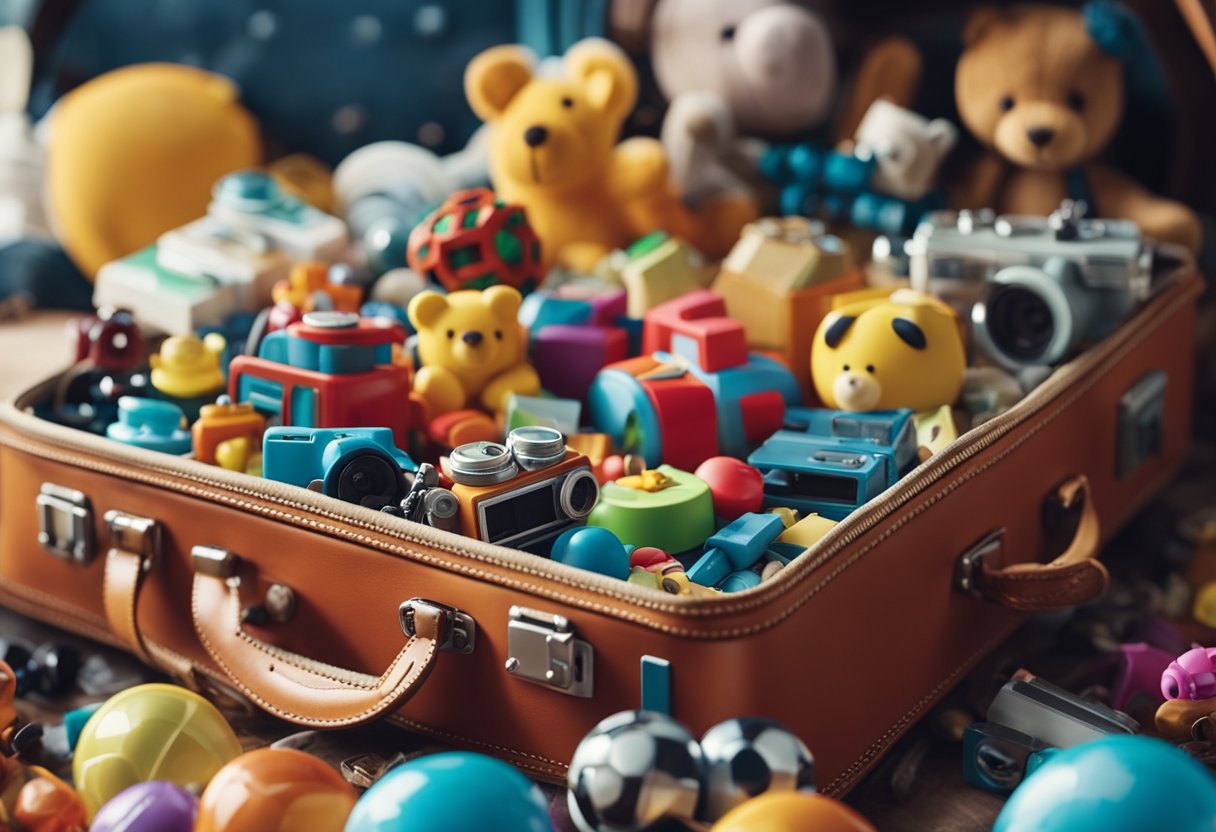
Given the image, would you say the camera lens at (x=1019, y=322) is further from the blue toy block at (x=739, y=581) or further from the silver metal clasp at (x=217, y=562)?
the silver metal clasp at (x=217, y=562)

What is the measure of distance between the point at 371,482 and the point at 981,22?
887mm

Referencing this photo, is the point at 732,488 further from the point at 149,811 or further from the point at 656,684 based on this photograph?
the point at 149,811

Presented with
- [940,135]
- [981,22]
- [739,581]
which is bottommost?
[739,581]

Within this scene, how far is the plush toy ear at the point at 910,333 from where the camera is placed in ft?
3.68

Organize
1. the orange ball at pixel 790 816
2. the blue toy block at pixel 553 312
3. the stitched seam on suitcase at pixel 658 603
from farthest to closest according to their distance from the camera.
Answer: the blue toy block at pixel 553 312 → the stitched seam on suitcase at pixel 658 603 → the orange ball at pixel 790 816

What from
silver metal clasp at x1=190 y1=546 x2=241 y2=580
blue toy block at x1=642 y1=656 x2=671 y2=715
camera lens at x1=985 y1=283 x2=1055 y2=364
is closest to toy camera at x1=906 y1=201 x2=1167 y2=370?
camera lens at x1=985 y1=283 x2=1055 y2=364

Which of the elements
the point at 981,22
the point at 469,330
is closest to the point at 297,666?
the point at 469,330

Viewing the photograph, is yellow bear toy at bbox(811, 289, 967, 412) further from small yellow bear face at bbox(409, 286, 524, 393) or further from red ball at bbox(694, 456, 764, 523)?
small yellow bear face at bbox(409, 286, 524, 393)

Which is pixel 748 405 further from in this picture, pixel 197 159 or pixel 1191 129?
pixel 197 159

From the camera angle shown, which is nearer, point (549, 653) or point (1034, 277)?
point (549, 653)

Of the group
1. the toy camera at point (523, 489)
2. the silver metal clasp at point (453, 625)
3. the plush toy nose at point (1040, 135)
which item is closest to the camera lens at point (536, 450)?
the toy camera at point (523, 489)

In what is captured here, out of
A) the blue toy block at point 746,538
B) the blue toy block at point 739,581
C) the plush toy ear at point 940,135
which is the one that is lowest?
the blue toy block at point 739,581

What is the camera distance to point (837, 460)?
103 cm

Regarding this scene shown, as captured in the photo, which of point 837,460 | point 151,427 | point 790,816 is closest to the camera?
point 790,816
